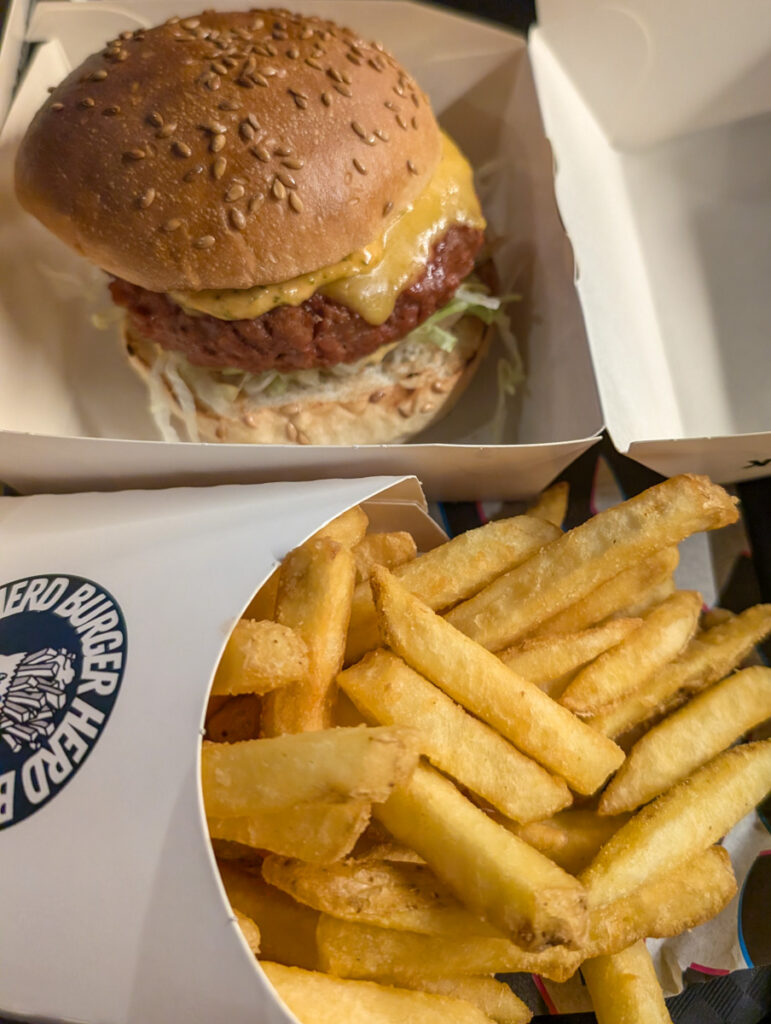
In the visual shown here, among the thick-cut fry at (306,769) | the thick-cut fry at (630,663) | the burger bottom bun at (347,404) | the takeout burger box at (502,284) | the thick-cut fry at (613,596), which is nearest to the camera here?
the thick-cut fry at (306,769)

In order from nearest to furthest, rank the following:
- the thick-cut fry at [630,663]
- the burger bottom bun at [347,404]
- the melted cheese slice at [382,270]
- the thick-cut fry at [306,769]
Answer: the thick-cut fry at [306,769]
the thick-cut fry at [630,663]
the melted cheese slice at [382,270]
the burger bottom bun at [347,404]

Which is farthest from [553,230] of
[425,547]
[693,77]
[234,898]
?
[234,898]

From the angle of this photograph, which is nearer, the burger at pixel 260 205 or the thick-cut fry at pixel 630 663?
the thick-cut fry at pixel 630 663

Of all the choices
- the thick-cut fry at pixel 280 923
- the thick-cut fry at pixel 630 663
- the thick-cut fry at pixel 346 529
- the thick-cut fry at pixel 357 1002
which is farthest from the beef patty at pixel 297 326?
the thick-cut fry at pixel 357 1002

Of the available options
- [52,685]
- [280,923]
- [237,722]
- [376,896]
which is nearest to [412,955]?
[376,896]

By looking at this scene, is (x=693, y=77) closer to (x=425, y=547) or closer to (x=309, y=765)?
(x=425, y=547)

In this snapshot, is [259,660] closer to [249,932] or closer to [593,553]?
[249,932]

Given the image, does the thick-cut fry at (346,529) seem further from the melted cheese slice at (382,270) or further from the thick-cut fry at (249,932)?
the thick-cut fry at (249,932)
